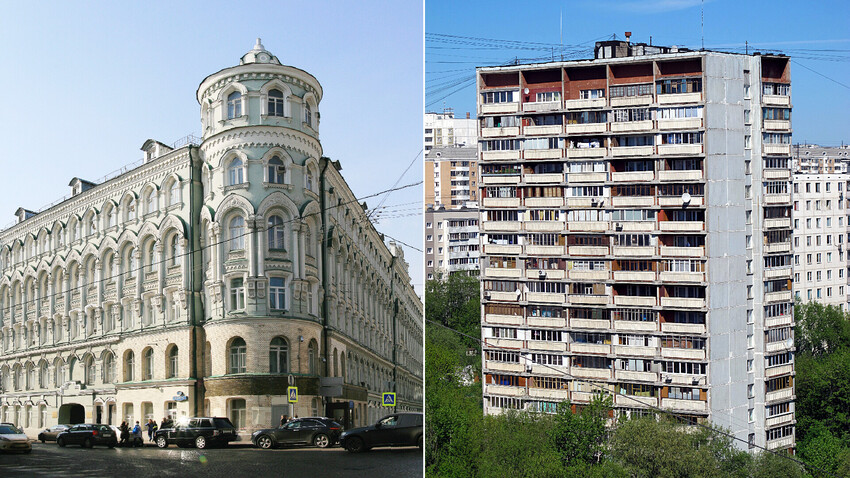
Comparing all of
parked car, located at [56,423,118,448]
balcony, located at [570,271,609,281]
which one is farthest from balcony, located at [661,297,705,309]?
parked car, located at [56,423,118,448]

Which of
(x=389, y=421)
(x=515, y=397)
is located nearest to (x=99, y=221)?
(x=389, y=421)

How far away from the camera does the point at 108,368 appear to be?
2393 millimetres

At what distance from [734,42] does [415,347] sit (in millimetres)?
27635

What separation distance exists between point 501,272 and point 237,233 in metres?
20.1

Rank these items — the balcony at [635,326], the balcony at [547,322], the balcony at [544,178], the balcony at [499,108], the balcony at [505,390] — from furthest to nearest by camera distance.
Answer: the balcony at [499,108], the balcony at [544,178], the balcony at [547,322], the balcony at [505,390], the balcony at [635,326]

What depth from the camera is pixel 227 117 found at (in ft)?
7.88

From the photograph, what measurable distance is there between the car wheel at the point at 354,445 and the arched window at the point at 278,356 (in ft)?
1.15

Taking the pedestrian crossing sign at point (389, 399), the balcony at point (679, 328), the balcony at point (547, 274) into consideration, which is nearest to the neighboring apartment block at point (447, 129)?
the balcony at point (547, 274)

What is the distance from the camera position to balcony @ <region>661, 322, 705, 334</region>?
2103cm

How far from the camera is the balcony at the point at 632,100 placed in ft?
71.5

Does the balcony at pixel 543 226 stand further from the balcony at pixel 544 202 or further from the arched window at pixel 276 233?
the arched window at pixel 276 233

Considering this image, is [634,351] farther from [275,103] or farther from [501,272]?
[275,103]

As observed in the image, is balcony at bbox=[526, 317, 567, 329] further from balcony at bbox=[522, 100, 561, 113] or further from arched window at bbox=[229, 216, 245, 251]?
arched window at bbox=[229, 216, 245, 251]

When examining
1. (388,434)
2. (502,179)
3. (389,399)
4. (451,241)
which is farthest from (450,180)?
(388,434)
